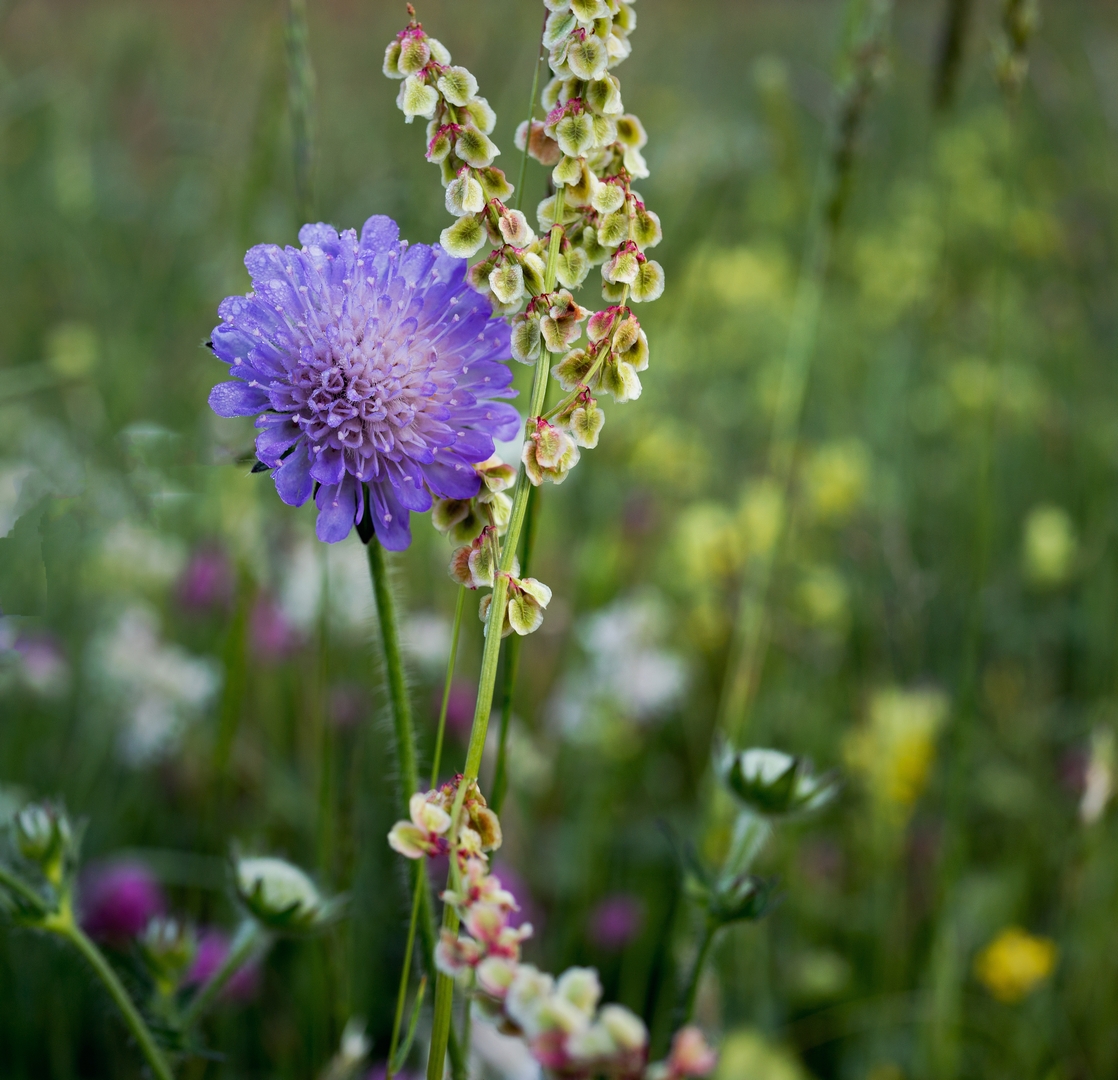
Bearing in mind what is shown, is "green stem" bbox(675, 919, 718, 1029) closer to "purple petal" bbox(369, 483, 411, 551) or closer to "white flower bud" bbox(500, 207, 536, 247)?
"purple petal" bbox(369, 483, 411, 551)

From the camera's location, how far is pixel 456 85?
0.53m

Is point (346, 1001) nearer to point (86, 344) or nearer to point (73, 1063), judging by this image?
point (73, 1063)

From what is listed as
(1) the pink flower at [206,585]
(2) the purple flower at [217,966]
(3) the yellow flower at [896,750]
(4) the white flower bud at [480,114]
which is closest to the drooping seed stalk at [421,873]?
(4) the white flower bud at [480,114]

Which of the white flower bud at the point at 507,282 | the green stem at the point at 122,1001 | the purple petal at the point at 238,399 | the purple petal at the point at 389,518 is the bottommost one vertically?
the green stem at the point at 122,1001

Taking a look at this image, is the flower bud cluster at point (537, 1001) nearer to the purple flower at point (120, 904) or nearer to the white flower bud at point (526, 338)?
the white flower bud at point (526, 338)

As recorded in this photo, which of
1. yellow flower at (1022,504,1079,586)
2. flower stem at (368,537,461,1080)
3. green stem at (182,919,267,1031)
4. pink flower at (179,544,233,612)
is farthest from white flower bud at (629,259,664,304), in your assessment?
yellow flower at (1022,504,1079,586)

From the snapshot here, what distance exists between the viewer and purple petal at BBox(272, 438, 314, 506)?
0.60 meters

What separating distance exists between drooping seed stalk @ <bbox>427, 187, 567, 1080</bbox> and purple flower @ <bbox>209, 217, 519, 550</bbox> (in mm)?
67

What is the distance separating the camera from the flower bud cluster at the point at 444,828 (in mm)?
491

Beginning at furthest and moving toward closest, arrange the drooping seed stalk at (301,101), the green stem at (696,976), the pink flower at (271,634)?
the pink flower at (271,634) → the drooping seed stalk at (301,101) → the green stem at (696,976)

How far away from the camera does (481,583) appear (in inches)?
21.4

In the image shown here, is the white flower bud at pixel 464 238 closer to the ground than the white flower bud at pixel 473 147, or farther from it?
closer to the ground

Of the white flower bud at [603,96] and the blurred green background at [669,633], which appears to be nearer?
the white flower bud at [603,96]

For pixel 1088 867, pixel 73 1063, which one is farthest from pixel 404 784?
pixel 1088 867
